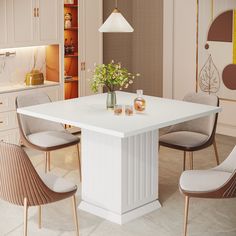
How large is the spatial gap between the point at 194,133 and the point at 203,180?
1395mm

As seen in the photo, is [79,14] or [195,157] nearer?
[195,157]

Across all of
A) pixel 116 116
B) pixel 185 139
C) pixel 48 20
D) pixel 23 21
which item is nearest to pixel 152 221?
pixel 116 116

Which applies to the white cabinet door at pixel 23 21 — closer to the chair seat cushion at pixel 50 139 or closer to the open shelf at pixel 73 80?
the open shelf at pixel 73 80

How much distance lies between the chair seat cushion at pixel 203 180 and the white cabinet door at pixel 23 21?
3038 millimetres

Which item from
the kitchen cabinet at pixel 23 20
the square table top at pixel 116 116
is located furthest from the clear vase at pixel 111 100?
the kitchen cabinet at pixel 23 20

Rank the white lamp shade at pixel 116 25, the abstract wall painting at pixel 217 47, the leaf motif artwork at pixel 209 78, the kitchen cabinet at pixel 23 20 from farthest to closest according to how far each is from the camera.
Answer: the leaf motif artwork at pixel 209 78 → the abstract wall painting at pixel 217 47 → the kitchen cabinet at pixel 23 20 → the white lamp shade at pixel 116 25

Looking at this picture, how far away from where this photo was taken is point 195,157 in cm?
653

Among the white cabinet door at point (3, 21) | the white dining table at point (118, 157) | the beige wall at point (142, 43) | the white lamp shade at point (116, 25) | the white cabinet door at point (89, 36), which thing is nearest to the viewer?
the white dining table at point (118, 157)

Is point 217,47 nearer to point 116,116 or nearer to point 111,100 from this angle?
point 111,100

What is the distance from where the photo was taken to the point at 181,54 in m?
7.91

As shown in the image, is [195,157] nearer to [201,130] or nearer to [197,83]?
[201,130]

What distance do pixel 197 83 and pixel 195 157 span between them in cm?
155

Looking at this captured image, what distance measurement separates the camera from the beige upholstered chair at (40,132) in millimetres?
5367

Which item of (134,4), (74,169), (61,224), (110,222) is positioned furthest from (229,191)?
(134,4)
